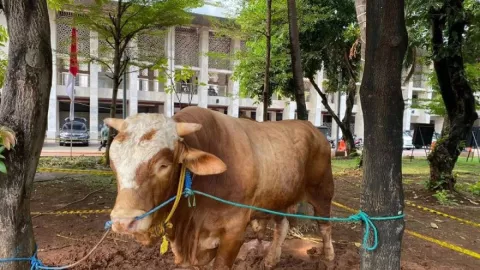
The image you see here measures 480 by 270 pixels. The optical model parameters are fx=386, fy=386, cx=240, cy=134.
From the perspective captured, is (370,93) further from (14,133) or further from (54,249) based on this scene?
(54,249)

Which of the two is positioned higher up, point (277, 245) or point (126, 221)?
point (126, 221)

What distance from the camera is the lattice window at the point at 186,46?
89.8ft

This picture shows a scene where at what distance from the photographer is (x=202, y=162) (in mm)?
2559

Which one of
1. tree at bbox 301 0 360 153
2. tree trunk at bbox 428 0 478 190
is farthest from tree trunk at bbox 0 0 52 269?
tree at bbox 301 0 360 153

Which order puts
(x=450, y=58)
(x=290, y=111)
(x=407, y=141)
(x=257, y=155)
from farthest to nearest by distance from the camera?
(x=290, y=111), (x=407, y=141), (x=450, y=58), (x=257, y=155)

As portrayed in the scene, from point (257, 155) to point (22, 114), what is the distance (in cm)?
185

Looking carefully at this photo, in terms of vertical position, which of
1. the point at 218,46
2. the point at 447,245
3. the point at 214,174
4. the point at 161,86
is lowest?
the point at 447,245

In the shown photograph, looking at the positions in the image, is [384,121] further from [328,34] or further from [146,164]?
[328,34]

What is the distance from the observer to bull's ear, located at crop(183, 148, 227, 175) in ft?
8.27

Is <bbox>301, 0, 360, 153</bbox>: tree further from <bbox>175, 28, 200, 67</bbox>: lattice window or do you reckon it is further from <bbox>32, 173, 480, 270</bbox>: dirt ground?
<bbox>175, 28, 200, 67</bbox>: lattice window

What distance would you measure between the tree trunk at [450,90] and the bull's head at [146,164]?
21.7ft

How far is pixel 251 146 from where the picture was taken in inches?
133

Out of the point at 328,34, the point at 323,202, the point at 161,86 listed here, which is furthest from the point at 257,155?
the point at 161,86

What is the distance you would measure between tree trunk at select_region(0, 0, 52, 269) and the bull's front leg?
1420 mm
